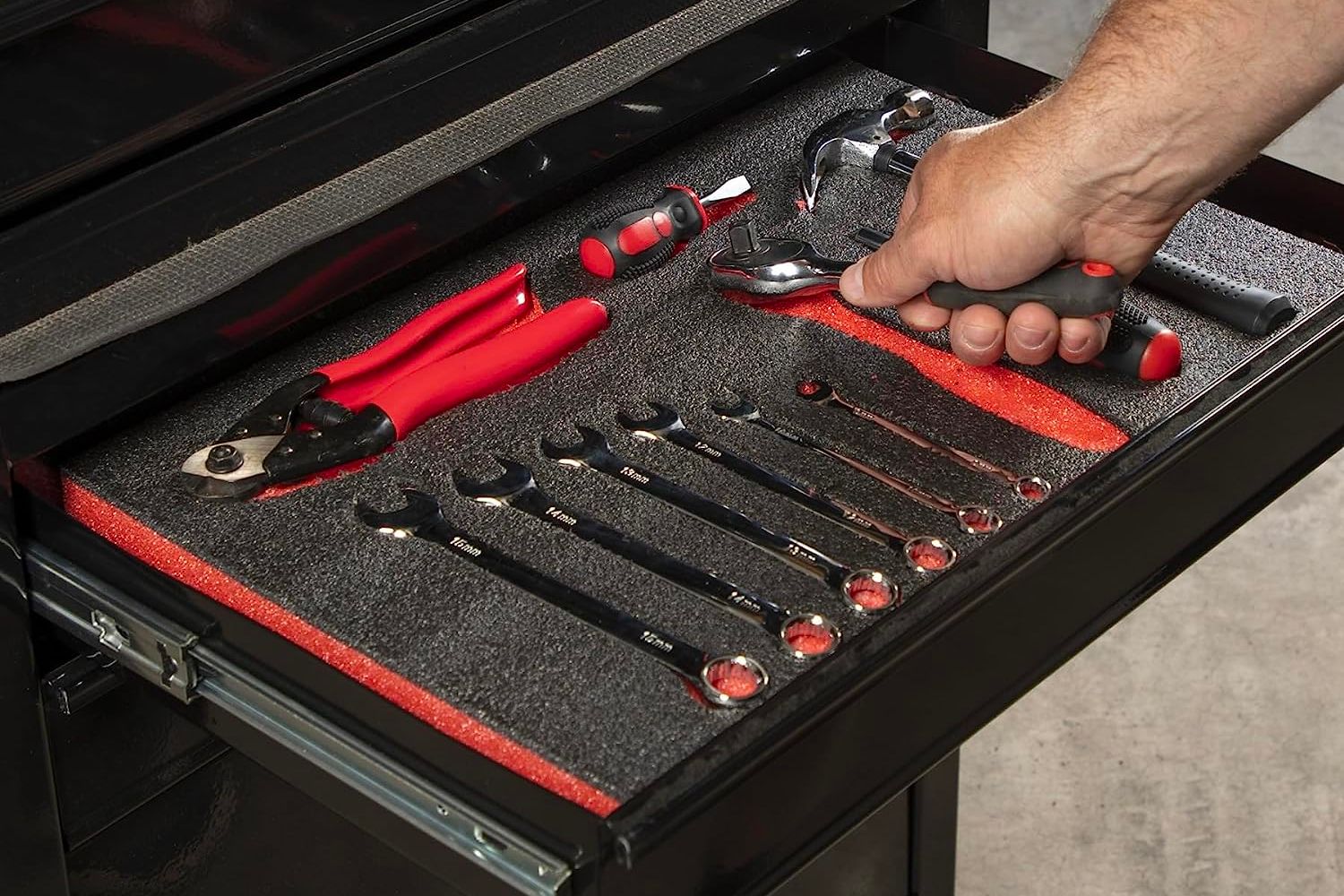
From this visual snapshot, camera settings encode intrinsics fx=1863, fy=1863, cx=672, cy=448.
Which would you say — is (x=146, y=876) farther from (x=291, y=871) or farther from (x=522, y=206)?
(x=522, y=206)

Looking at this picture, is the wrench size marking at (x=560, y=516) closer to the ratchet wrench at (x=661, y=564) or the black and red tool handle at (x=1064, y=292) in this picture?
the ratchet wrench at (x=661, y=564)

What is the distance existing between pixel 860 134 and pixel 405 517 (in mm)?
544

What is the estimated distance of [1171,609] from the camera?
2.40m

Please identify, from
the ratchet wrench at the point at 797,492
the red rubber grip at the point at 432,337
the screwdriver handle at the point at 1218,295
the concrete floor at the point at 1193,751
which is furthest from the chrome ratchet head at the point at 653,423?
the concrete floor at the point at 1193,751

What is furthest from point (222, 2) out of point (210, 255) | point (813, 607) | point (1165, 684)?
point (1165, 684)

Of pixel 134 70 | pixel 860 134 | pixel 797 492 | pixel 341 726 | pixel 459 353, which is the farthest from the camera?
pixel 860 134

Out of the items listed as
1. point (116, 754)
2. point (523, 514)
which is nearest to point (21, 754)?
point (116, 754)

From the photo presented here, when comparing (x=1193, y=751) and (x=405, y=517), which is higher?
(x=405, y=517)

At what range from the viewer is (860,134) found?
4.77 feet

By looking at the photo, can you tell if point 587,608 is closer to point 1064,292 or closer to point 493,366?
point 493,366

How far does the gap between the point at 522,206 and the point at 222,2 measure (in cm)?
38

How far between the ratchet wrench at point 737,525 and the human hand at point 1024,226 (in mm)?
241

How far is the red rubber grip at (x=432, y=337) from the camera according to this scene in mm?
1211

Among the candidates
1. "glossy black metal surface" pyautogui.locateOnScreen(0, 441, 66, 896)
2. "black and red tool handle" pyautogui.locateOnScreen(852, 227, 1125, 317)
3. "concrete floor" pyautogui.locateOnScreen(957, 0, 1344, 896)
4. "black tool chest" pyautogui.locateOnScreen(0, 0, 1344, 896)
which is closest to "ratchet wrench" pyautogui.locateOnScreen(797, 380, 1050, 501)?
"black tool chest" pyautogui.locateOnScreen(0, 0, 1344, 896)
